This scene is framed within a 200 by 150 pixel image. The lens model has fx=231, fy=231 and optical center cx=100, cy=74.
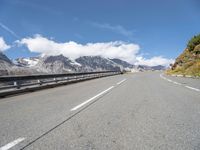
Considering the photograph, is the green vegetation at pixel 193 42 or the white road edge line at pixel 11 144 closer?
the white road edge line at pixel 11 144

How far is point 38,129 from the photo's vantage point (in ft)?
16.7

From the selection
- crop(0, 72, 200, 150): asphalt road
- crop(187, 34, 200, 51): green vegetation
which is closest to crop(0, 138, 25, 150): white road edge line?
crop(0, 72, 200, 150): asphalt road

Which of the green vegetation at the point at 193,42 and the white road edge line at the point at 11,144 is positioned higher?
the green vegetation at the point at 193,42

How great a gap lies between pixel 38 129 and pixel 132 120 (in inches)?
90.2

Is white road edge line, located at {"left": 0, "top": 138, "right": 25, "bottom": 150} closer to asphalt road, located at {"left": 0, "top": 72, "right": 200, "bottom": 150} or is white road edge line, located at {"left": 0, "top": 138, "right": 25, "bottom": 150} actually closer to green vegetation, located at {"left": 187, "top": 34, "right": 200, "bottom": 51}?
asphalt road, located at {"left": 0, "top": 72, "right": 200, "bottom": 150}

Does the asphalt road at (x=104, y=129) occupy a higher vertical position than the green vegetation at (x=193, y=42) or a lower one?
lower

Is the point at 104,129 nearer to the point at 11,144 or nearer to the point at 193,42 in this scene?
the point at 11,144

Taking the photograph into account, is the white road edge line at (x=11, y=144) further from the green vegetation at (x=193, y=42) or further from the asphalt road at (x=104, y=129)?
the green vegetation at (x=193, y=42)

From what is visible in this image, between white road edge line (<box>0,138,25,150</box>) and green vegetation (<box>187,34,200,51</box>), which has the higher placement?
green vegetation (<box>187,34,200,51</box>)

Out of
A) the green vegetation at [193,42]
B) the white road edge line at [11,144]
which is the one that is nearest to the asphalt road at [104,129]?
the white road edge line at [11,144]

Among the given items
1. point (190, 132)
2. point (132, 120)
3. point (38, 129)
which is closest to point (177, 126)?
point (190, 132)

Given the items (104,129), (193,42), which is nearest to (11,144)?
(104,129)

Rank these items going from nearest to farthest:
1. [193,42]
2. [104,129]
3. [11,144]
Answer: [11,144]
[104,129]
[193,42]

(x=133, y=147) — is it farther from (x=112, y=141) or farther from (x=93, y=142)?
(x=93, y=142)
